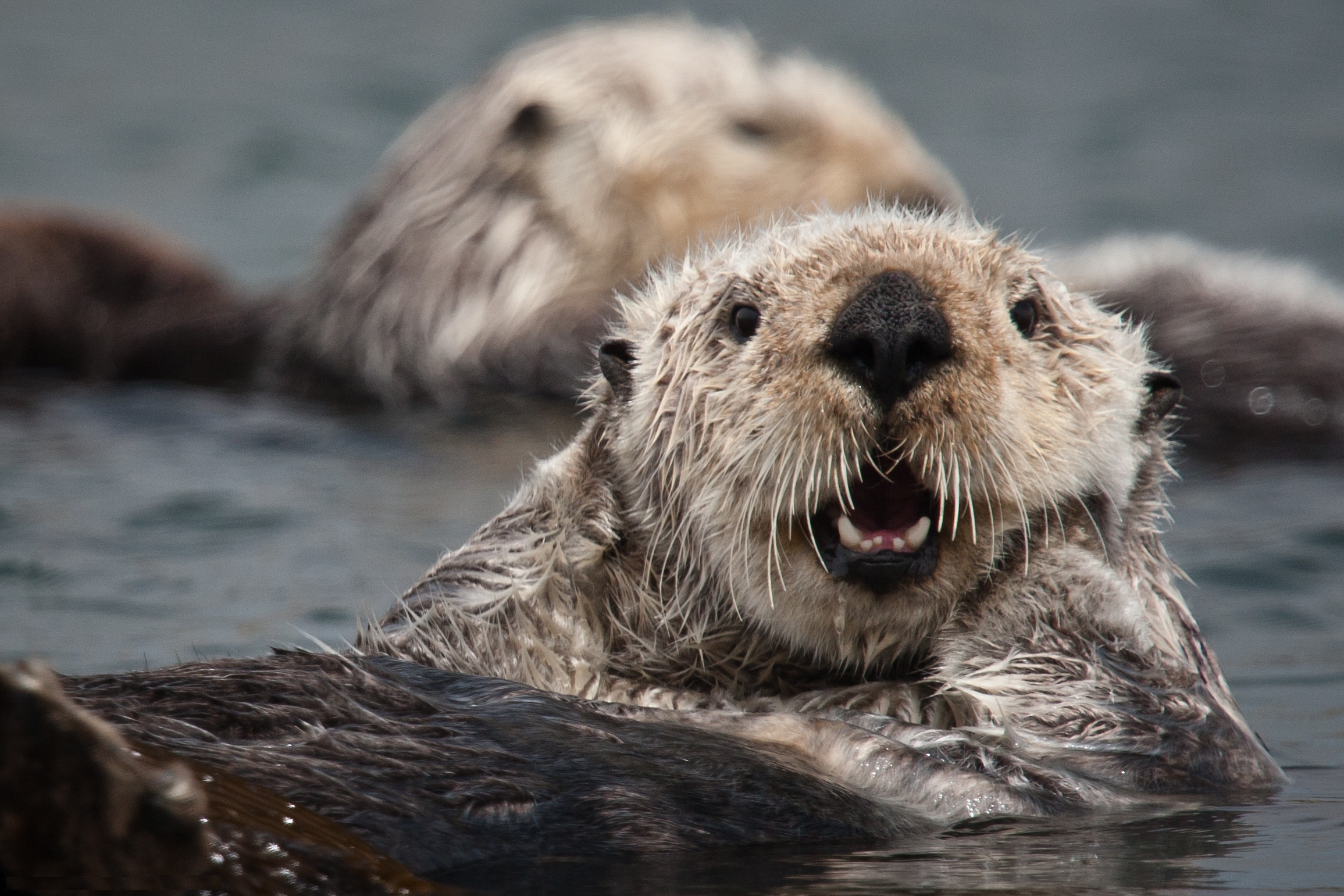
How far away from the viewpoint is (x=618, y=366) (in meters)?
3.44

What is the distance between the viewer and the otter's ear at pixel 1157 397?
3.42m

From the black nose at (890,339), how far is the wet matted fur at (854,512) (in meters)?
0.02

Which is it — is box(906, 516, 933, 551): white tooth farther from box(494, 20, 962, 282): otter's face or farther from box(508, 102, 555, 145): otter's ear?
box(508, 102, 555, 145): otter's ear

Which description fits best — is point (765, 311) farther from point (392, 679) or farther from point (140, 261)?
point (140, 261)

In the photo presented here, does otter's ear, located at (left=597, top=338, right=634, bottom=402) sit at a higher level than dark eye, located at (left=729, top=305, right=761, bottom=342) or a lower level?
lower

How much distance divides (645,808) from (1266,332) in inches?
176

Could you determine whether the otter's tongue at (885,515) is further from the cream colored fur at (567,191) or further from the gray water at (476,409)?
the cream colored fur at (567,191)

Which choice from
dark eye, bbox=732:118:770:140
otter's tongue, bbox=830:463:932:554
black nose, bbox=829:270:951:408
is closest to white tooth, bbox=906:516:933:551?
otter's tongue, bbox=830:463:932:554

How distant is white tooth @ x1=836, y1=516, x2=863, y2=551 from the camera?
9.52ft

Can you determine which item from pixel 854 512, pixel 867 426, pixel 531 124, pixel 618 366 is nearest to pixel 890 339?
pixel 867 426

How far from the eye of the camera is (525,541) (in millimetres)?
3342

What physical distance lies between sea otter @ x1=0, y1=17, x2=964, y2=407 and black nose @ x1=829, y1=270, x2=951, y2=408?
359 cm

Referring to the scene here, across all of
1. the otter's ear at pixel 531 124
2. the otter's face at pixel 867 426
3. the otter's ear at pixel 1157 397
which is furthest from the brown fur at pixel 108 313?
the otter's ear at pixel 1157 397

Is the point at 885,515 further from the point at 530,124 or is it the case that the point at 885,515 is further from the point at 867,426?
the point at 530,124
